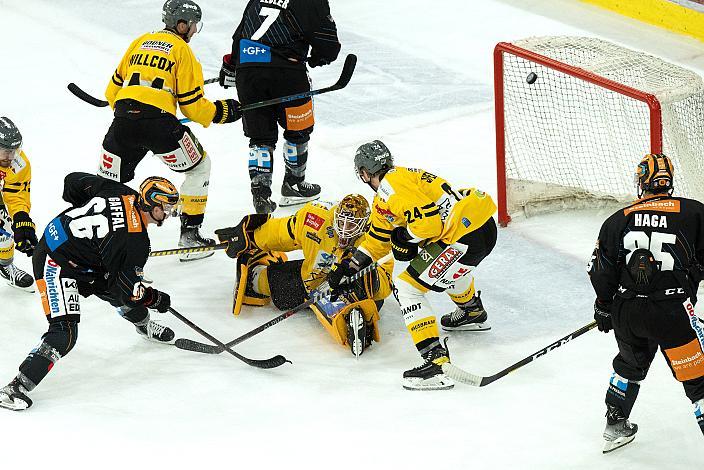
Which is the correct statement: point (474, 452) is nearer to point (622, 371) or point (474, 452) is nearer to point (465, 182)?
point (622, 371)

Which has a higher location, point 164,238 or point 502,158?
point 502,158

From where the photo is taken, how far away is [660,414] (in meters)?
4.54

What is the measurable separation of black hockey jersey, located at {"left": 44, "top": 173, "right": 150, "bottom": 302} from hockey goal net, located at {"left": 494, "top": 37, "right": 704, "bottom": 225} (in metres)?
2.22

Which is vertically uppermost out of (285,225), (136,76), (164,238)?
(136,76)

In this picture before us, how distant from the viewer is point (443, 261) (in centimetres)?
485

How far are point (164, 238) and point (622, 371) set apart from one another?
2.89m

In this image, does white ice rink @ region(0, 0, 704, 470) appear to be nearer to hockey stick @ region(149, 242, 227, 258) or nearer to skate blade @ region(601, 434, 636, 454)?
skate blade @ region(601, 434, 636, 454)

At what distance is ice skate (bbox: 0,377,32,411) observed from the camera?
4.54m

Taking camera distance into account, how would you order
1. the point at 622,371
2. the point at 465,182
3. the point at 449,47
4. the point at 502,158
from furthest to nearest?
1. the point at 449,47
2. the point at 465,182
3. the point at 502,158
4. the point at 622,371

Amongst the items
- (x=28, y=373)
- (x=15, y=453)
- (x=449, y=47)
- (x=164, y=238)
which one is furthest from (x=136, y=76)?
(x=449, y=47)

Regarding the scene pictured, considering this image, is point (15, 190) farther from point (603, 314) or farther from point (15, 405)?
point (603, 314)

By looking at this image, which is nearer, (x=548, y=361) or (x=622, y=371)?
(x=622, y=371)

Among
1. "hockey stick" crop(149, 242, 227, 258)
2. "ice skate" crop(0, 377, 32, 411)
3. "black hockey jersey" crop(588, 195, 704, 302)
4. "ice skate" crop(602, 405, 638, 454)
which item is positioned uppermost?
"black hockey jersey" crop(588, 195, 704, 302)

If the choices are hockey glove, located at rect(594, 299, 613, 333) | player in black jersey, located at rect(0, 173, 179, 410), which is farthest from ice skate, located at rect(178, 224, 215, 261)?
hockey glove, located at rect(594, 299, 613, 333)
